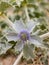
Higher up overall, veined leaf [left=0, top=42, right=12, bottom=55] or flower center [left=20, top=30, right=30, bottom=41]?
flower center [left=20, top=30, right=30, bottom=41]

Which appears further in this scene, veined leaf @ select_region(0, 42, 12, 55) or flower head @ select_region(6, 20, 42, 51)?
veined leaf @ select_region(0, 42, 12, 55)

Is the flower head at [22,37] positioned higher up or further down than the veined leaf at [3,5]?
further down

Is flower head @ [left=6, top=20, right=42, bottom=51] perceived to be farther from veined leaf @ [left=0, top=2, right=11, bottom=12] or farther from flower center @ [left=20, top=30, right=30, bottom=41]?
veined leaf @ [left=0, top=2, right=11, bottom=12]

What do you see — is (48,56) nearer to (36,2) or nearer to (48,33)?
(48,33)

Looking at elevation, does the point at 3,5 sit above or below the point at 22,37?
above

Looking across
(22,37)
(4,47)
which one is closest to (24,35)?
(22,37)

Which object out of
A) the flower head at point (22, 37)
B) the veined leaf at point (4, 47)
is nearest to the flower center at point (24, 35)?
the flower head at point (22, 37)

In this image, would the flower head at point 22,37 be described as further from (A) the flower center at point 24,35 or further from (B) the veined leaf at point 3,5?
(B) the veined leaf at point 3,5

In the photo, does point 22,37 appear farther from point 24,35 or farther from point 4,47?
point 4,47

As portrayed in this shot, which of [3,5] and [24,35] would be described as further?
[3,5]

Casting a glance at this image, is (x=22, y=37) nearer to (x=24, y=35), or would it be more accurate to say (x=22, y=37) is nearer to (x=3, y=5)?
(x=24, y=35)

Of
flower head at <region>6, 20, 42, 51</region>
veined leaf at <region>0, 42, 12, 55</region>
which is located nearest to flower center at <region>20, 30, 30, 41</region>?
flower head at <region>6, 20, 42, 51</region>
